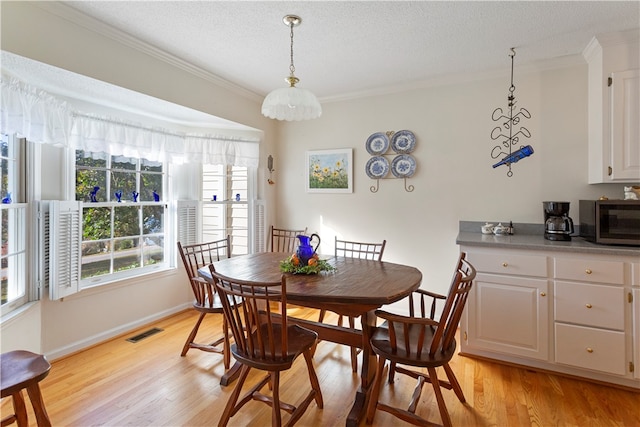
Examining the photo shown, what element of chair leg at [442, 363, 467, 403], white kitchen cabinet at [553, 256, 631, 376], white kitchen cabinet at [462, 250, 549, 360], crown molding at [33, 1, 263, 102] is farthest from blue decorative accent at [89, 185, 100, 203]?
white kitchen cabinet at [553, 256, 631, 376]

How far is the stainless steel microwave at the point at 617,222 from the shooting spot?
7.46 ft

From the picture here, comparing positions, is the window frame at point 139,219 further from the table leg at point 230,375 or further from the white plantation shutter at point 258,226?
the table leg at point 230,375

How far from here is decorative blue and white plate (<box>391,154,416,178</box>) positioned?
342cm

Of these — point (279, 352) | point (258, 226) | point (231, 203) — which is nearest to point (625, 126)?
point (279, 352)

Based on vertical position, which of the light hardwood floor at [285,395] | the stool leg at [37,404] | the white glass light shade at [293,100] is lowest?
the light hardwood floor at [285,395]

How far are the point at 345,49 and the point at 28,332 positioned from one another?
10.5 feet

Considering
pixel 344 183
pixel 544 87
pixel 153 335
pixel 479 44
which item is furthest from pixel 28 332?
pixel 544 87

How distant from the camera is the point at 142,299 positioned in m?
3.25

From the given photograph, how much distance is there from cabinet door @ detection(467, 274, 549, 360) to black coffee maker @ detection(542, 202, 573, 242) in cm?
44

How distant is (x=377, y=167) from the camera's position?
3586 millimetres

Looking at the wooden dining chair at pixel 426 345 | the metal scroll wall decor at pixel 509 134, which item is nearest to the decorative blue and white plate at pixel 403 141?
the metal scroll wall decor at pixel 509 134

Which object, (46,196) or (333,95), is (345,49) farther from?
(46,196)

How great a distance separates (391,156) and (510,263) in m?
1.61

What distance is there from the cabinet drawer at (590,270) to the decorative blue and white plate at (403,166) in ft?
5.02
